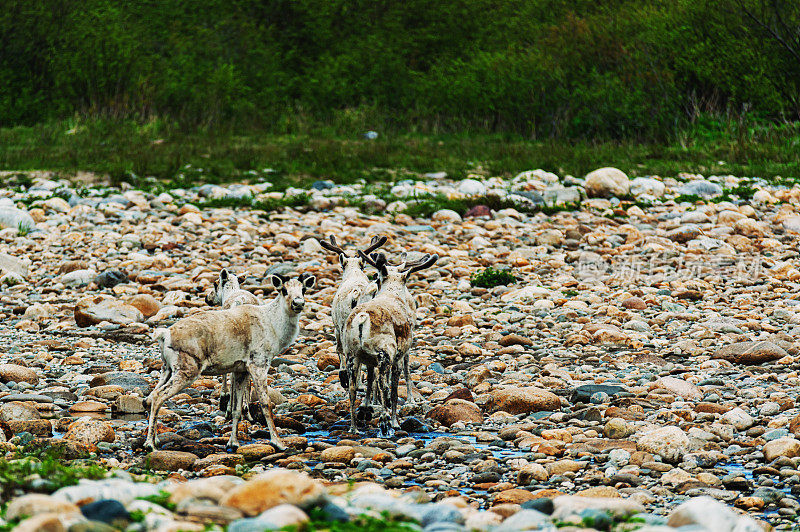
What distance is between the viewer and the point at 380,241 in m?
9.77

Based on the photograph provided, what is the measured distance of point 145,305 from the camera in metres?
11.7

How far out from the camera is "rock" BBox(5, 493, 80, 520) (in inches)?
158

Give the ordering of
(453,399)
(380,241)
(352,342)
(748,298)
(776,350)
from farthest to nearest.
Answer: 1. (748,298)
2. (380,241)
3. (776,350)
4. (453,399)
5. (352,342)

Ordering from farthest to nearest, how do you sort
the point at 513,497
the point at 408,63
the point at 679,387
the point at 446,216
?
the point at 408,63 < the point at 446,216 < the point at 679,387 < the point at 513,497

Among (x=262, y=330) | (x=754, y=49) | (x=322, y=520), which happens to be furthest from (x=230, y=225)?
(x=754, y=49)

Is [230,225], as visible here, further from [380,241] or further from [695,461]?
[695,461]

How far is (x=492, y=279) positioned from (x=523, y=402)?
532 cm

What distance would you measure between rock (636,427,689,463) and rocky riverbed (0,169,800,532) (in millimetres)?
17

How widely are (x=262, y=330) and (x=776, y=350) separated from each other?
18.0 ft

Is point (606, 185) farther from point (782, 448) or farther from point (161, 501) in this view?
point (161, 501)

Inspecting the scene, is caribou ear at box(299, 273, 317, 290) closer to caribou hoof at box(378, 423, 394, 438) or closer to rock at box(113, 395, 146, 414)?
caribou hoof at box(378, 423, 394, 438)

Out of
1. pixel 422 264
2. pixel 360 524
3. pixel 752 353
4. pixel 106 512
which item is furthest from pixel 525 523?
pixel 752 353

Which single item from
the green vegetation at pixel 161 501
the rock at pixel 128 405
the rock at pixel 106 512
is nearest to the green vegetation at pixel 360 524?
the green vegetation at pixel 161 501

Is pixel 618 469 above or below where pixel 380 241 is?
below
